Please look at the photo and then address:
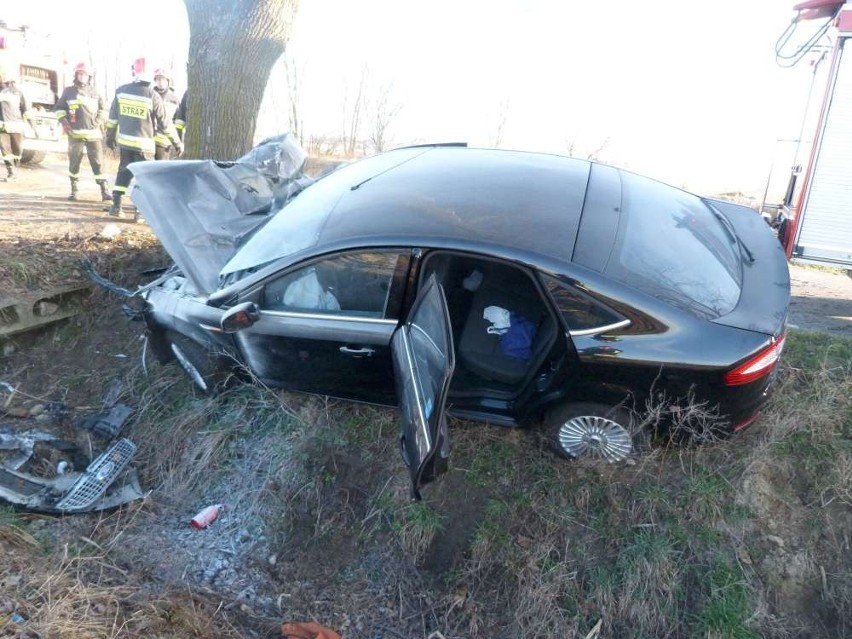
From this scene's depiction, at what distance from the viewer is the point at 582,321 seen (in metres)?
2.87

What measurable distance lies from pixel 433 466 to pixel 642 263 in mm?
1442

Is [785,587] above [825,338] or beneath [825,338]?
beneath

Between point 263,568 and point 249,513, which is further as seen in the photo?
point 249,513

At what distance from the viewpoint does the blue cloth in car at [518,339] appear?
340 centimetres

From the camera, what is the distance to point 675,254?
10.2 ft

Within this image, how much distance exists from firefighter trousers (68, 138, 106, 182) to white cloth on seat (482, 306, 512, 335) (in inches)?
248

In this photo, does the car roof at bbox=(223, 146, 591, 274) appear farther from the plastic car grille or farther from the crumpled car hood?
the plastic car grille

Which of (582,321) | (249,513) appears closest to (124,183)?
(249,513)

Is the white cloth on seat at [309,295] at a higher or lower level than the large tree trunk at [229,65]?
lower

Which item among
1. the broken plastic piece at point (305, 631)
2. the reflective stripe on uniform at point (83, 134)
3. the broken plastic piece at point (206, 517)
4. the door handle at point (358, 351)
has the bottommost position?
the broken plastic piece at point (305, 631)

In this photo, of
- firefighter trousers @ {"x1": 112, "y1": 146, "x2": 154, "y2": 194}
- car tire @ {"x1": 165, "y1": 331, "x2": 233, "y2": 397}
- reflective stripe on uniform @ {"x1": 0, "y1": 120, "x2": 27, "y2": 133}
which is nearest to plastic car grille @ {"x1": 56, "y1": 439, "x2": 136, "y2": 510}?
car tire @ {"x1": 165, "y1": 331, "x2": 233, "y2": 397}

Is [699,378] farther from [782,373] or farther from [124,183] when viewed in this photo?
[124,183]

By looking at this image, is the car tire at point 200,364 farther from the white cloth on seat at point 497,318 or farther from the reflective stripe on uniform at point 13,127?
the reflective stripe on uniform at point 13,127

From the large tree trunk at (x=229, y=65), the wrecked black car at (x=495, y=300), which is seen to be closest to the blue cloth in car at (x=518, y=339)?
the wrecked black car at (x=495, y=300)
